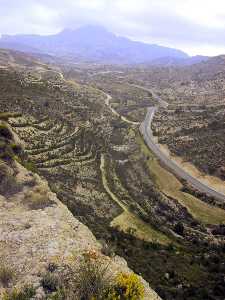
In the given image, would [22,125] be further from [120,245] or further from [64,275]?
[64,275]

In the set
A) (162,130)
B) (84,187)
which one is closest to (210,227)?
(84,187)

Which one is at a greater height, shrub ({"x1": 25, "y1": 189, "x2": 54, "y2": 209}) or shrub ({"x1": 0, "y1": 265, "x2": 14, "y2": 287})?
shrub ({"x1": 0, "y1": 265, "x2": 14, "y2": 287})

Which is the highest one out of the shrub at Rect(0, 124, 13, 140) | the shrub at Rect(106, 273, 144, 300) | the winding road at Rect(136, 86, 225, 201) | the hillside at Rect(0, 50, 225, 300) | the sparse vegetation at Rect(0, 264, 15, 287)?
the shrub at Rect(106, 273, 144, 300)

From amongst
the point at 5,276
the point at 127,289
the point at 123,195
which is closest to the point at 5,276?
the point at 5,276

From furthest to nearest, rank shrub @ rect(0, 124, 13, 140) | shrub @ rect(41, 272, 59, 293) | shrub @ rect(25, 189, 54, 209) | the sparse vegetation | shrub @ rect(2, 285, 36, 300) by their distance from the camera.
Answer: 1. shrub @ rect(0, 124, 13, 140)
2. shrub @ rect(25, 189, 54, 209)
3. the sparse vegetation
4. shrub @ rect(41, 272, 59, 293)
5. shrub @ rect(2, 285, 36, 300)

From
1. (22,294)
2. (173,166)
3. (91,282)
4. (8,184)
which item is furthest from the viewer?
(173,166)

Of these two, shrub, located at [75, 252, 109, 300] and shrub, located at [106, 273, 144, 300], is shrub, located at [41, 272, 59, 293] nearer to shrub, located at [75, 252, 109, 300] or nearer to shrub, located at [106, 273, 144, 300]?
shrub, located at [75, 252, 109, 300]

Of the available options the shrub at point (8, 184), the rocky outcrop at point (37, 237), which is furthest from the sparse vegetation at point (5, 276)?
the shrub at point (8, 184)

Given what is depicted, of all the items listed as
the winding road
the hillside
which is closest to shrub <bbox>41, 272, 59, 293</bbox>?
the hillside

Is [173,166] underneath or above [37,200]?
underneath

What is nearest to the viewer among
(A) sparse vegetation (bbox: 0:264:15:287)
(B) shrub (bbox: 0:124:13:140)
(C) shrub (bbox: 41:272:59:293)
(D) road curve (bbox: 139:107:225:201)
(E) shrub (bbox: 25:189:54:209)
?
(C) shrub (bbox: 41:272:59:293)

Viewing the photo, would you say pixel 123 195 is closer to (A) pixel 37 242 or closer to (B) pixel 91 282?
(A) pixel 37 242
